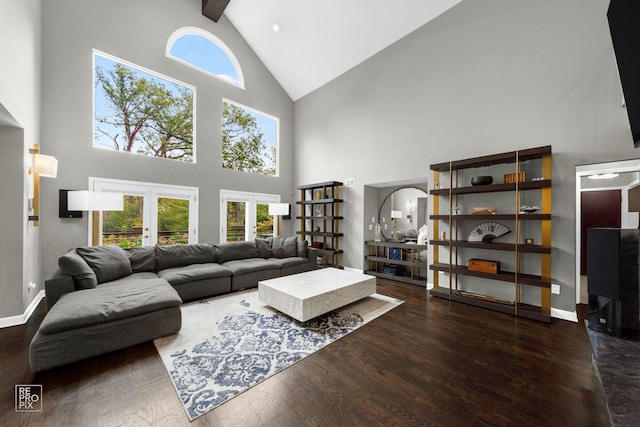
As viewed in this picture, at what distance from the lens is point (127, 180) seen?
15.1ft

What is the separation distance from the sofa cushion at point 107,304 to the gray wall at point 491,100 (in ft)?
13.2

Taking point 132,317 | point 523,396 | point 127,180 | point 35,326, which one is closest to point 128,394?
point 132,317

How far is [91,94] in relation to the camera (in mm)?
4266

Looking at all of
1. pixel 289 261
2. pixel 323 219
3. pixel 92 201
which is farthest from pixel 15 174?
pixel 323 219

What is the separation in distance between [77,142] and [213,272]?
3184 mm

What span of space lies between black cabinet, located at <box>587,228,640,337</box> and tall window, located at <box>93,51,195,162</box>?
21.1 ft

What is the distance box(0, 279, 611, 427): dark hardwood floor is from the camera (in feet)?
5.13

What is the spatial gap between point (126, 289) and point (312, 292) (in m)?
2.07

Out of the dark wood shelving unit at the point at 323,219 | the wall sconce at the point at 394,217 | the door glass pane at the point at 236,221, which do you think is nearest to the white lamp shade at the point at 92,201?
the door glass pane at the point at 236,221

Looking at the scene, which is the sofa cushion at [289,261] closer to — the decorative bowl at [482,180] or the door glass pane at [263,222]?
the door glass pane at [263,222]

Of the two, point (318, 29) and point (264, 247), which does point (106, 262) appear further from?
point (318, 29)

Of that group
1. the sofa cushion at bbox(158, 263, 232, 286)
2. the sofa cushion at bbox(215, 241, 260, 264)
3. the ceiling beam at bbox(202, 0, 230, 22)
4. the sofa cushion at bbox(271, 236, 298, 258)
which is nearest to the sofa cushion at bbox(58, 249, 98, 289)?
the sofa cushion at bbox(158, 263, 232, 286)

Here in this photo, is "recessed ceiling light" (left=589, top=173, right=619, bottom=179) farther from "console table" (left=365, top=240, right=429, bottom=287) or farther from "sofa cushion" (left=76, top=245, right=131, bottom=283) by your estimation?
"sofa cushion" (left=76, top=245, right=131, bottom=283)

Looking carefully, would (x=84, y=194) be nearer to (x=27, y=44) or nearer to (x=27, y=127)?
(x=27, y=127)
